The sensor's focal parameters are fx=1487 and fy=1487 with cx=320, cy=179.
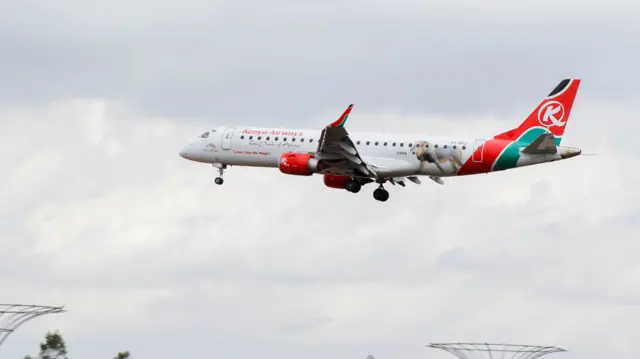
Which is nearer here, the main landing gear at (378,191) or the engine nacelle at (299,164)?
the engine nacelle at (299,164)

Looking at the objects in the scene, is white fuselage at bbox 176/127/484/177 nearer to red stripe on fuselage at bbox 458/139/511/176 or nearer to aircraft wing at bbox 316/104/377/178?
red stripe on fuselage at bbox 458/139/511/176

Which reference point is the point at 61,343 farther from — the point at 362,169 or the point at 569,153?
the point at 569,153

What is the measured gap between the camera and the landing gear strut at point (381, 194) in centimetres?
9606

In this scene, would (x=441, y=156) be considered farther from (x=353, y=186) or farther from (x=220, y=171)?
(x=220, y=171)

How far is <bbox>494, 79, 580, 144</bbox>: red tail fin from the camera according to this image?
90.5 metres

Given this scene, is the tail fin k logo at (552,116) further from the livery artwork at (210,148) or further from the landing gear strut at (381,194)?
the livery artwork at (210,148)

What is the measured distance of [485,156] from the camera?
89250mm

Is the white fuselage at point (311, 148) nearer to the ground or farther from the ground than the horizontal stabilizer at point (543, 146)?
farther from the ground

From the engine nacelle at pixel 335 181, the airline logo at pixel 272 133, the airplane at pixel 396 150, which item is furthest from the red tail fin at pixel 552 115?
the airline logo at pixel 272 133

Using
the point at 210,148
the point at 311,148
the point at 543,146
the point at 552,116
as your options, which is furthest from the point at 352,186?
the point at 552,116

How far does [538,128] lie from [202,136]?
72.4 feet

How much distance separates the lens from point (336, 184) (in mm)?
94812

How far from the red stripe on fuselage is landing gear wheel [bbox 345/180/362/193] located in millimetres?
7418

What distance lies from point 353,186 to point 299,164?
4909mm
